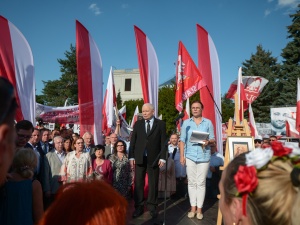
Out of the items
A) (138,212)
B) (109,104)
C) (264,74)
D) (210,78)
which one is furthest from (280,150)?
(264,74)

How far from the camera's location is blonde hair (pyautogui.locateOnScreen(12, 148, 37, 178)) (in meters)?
2.82

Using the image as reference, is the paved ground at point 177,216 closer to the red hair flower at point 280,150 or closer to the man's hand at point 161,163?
the man's hand at point 161,163

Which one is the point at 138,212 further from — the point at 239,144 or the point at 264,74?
the point at 264,74

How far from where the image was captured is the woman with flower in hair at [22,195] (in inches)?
99.7

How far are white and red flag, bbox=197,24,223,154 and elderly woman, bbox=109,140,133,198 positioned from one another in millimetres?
2527

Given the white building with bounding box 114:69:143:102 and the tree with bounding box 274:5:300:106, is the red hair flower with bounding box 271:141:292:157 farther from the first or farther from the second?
the white building with bounding box 114:69:143:102

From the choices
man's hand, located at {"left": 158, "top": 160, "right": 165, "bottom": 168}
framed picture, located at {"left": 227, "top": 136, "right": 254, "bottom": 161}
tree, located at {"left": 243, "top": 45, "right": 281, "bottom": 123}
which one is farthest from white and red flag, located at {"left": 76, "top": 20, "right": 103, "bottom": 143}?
tree, located at {"left": 243, "top": 45, "right": 281, "bottom": 123}

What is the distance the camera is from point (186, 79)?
7.54m

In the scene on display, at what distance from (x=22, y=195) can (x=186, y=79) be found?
18.1ft

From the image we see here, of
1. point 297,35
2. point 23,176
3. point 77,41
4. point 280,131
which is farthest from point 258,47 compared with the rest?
point 23,176

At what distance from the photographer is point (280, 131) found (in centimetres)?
1894

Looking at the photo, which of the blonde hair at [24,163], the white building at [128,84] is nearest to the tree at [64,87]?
the white building at [128,84]

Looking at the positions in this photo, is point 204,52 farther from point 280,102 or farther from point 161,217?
point 280,102

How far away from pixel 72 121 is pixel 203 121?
6.09 meters
